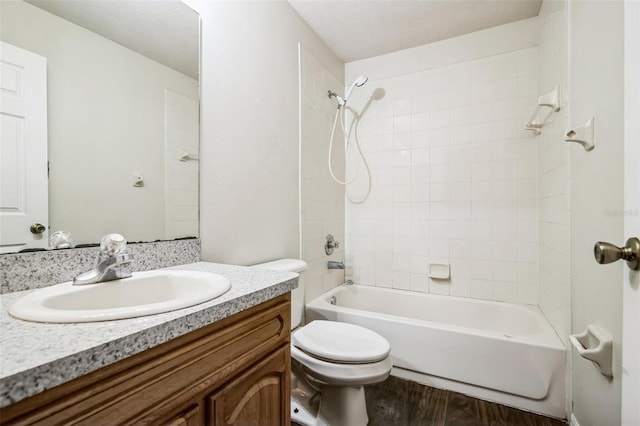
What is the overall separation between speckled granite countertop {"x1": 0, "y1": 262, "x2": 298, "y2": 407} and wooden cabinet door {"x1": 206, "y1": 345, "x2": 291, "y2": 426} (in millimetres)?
191

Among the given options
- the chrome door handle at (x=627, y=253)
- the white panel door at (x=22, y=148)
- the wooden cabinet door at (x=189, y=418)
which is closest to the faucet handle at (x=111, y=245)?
the white panel door at (x=22, y=148)

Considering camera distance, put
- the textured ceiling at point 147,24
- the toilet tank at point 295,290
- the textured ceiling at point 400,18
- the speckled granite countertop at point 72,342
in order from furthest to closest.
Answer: the textured ceiling at point 400,18, the toilet tank at point 295,290, the textured ceiling at point 147,24, the speckled granite countertop at point 72,342

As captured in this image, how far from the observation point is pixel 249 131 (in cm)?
151

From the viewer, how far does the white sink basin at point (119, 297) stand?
0.54 m

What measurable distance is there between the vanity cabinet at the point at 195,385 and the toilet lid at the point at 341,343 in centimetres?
43

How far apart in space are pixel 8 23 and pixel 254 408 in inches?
47.1

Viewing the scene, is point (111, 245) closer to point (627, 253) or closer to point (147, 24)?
point (147, 24)

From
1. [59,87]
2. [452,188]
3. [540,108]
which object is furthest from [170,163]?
[540,108]

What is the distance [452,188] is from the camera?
85.7 inches

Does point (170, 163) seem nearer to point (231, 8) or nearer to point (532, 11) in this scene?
point (231, 8)

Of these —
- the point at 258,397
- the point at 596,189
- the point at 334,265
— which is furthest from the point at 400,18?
the point at 258,397

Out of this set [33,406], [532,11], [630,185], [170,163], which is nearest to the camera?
[33,406]

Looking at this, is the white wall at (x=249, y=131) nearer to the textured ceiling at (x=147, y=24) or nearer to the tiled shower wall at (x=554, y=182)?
the textured ceiling at (x=147, y=24)

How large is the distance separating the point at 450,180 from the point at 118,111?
2074 millimetres
